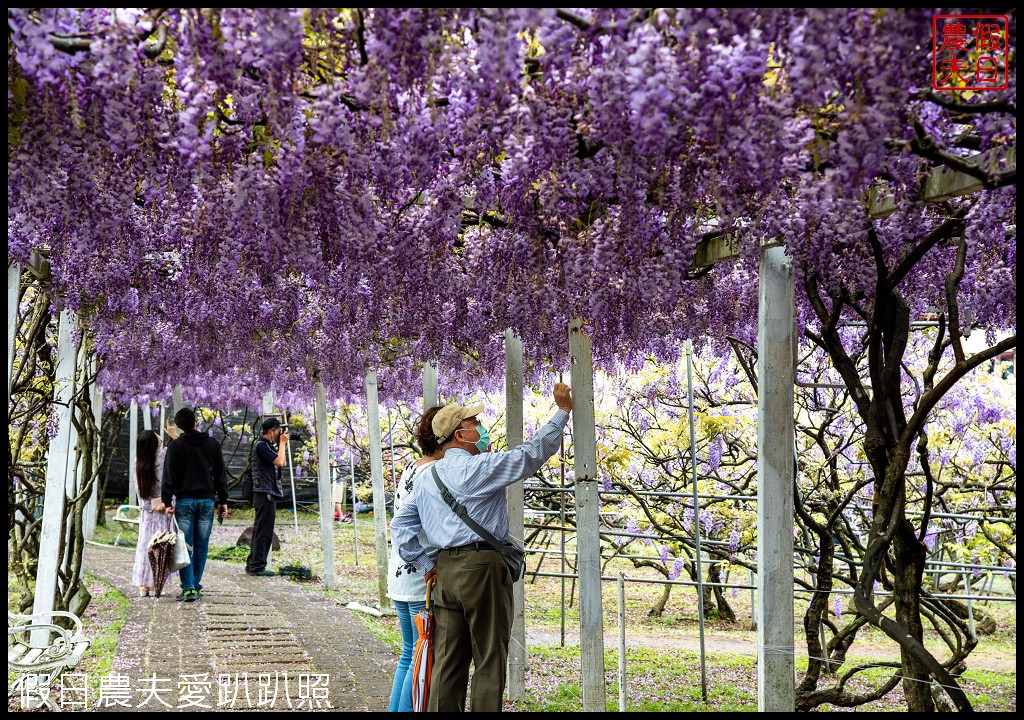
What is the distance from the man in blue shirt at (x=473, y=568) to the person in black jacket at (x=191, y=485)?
3.71 m

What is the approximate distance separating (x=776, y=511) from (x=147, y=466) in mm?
5187

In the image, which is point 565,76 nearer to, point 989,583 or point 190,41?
point 190,41

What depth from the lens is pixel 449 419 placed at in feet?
12.0

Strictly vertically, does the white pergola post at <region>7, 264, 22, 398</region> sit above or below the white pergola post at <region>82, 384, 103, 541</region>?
above

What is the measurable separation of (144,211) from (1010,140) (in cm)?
324

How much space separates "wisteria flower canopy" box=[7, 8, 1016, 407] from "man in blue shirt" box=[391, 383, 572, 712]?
848mm

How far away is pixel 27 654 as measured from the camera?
13.7 ft

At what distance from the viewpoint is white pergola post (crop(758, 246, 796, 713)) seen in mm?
3395

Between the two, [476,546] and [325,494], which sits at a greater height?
[476,546]

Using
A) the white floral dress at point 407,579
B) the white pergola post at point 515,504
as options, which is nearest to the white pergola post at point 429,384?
the white pergola post at point 515,504

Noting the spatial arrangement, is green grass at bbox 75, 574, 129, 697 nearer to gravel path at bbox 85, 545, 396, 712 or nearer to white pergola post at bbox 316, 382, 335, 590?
gravel path at bbox 85, 545, 396, 712

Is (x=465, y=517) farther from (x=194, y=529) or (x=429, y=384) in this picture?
(x=194, y=529)

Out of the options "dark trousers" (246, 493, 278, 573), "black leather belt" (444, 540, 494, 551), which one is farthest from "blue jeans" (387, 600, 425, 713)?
"dark trousers" (246, 493, 278, 573)

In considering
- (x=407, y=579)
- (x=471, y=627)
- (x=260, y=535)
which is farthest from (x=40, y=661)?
(x=260, y=535)
